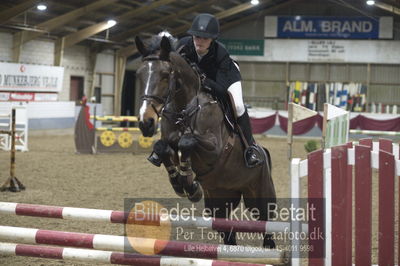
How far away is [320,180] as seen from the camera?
259 cm

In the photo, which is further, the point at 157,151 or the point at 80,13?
the point at 80,13

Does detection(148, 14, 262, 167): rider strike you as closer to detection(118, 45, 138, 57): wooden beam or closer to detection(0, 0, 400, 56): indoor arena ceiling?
detection(0, 0, 400, 56): indoor arena ceiling

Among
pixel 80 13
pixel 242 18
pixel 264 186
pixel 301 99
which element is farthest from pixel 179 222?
pixel 242 18

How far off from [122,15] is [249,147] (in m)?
15.1

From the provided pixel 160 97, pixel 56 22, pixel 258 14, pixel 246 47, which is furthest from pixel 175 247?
pixel 258 14

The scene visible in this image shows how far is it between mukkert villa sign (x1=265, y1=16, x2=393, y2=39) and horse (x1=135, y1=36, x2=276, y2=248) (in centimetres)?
1921

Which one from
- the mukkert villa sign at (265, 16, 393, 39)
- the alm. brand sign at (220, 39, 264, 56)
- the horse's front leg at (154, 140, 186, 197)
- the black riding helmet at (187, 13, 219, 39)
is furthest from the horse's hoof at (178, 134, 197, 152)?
the mukkert villa sign at (265, 16, 393, 39)

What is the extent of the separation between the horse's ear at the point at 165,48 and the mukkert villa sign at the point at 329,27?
65.1 ft

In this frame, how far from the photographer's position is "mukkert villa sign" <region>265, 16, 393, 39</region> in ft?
70.4

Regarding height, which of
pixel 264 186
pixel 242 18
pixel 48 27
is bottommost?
pixel 264 186

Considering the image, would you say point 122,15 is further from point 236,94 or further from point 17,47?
point 236,94

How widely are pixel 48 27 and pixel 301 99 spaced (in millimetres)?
10466

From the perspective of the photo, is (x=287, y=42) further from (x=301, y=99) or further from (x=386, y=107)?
(x=386, y=107)

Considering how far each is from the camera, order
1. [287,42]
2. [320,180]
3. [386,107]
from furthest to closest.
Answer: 1. [287,42]
2. [386,107]
3. [320,180]
